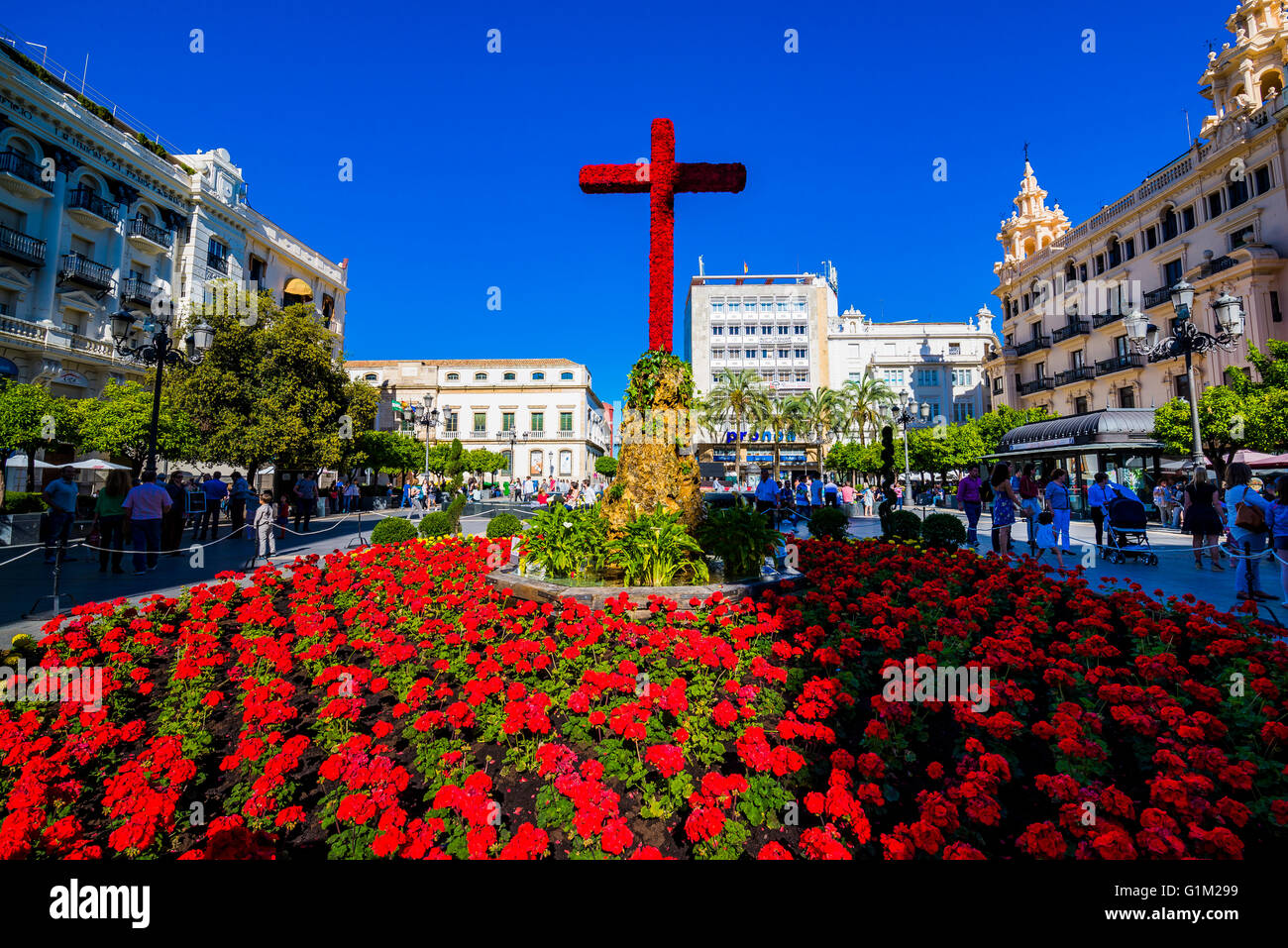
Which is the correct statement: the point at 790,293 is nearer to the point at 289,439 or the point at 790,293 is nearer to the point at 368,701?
the point at 289,439

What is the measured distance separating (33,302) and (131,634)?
81.3 feet

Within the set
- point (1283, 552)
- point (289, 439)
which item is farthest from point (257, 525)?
point (1283, 552)

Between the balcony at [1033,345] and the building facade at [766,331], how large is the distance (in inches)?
854

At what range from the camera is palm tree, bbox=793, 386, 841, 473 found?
48.0 meters

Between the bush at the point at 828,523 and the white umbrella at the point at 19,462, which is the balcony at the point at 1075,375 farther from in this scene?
the white umbrella at the point at 19,462

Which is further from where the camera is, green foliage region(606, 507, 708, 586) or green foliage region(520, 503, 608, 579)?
green foliage region(520, 503, 608, 579)

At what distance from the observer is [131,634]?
15.5ft

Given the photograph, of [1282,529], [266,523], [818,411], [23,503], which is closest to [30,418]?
[23,503]

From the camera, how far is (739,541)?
20.4 ft

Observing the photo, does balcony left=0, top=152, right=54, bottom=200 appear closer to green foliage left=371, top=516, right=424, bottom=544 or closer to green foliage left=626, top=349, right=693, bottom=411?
green foliage left=371, top=516, right=424, bottom=544

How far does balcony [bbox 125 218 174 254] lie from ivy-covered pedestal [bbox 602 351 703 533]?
1103 inches

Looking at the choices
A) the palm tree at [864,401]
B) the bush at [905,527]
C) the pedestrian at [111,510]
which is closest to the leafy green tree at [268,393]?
the pedestrian at [111,510]

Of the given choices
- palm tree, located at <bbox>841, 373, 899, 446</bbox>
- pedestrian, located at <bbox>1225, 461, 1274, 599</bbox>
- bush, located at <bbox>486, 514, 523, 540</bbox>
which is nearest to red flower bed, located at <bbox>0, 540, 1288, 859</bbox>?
pedestrian, located at <bbox>1225, 461, 1274, 599</bbox>

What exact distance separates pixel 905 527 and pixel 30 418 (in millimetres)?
20938
